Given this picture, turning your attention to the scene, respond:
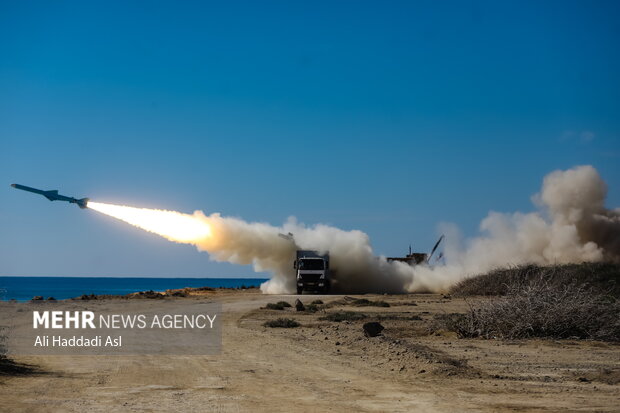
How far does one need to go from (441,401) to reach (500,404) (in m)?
0.96

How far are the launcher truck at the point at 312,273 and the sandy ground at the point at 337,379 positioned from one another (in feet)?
106

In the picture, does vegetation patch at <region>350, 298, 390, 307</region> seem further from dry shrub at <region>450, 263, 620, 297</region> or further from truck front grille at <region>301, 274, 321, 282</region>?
truck front grille at <region>301, 274, 321, 282</region>

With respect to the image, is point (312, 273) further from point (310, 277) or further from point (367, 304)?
point (367, 304)

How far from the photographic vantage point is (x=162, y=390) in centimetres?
1360

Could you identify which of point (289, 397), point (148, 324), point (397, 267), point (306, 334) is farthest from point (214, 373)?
point (397, 267)

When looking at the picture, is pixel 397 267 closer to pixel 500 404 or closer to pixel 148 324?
pixel 148 324

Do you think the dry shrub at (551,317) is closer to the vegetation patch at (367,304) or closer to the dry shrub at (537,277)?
the vegetation patch at (367,304)

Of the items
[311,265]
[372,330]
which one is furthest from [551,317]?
[311,265]

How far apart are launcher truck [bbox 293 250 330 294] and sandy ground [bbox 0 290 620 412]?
1273 inches

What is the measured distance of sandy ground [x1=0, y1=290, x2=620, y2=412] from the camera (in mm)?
12211

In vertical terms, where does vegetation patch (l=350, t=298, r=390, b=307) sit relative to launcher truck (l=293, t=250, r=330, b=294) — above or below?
below

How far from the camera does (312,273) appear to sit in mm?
55469

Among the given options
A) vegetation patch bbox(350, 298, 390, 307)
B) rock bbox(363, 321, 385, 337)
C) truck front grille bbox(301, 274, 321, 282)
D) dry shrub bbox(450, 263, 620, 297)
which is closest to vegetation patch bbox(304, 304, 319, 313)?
vegetation patch bbox(350, 298, 390, 307)

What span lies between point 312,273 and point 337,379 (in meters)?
40.4
